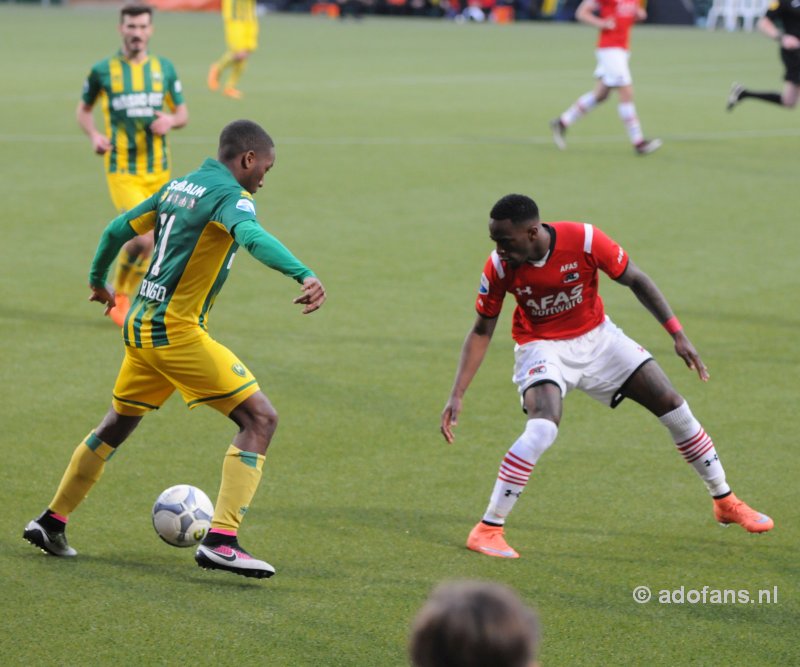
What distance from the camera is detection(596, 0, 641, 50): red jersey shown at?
63.0 ft

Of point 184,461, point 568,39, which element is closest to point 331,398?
point 184,461

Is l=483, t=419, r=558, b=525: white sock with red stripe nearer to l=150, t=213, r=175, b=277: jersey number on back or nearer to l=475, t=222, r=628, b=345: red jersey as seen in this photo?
l=475, t=222, r=628, b=345: red jersey

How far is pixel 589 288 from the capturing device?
6.54m

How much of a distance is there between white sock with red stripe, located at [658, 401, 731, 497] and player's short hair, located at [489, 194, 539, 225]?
1.21 meters

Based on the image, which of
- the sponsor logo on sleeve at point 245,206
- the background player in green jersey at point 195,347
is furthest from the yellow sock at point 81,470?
the sponsor logo on sleeve at point 245,206

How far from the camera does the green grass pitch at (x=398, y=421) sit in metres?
5.55

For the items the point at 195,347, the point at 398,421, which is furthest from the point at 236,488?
the point at 398,421

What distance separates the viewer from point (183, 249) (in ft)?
19.3

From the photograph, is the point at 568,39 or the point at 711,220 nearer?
the point at 711,220

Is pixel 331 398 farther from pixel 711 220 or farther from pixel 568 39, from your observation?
pixel 568 39

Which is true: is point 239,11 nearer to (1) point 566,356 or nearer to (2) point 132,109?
(2) point 132,109

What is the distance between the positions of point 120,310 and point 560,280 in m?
4.92

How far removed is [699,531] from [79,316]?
582 cm

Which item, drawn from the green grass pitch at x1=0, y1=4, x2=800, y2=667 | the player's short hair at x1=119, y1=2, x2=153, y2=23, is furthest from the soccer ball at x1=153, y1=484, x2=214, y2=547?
the player's short hair at x1=119, y1=2, x2=153, y2=23
